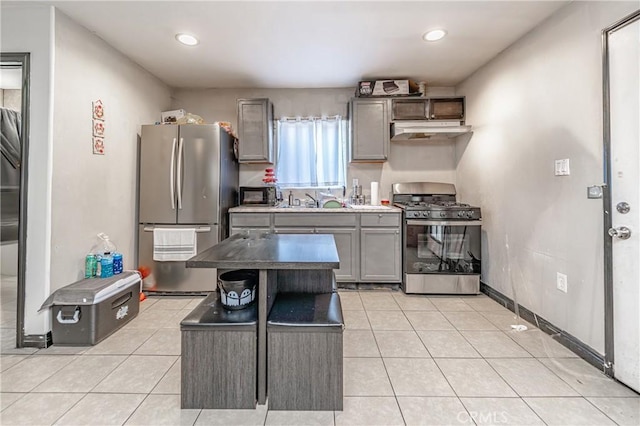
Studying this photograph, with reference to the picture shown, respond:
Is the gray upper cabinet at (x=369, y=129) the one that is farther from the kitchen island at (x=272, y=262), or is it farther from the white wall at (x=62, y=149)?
the white wall at (x=62, y=149)

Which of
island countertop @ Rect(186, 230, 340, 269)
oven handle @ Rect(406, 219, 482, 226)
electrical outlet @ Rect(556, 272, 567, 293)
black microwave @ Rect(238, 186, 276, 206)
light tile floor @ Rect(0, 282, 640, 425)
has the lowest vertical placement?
light tile floor @ Rect(0, 282, 640, 425)

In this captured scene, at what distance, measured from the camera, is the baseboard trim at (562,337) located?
72.7 inches

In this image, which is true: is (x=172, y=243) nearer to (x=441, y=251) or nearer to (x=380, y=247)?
(x=380, y=247)

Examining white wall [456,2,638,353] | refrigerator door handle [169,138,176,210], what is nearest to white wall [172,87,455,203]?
white wall [456,2,638,353]

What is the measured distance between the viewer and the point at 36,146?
2.13 meters

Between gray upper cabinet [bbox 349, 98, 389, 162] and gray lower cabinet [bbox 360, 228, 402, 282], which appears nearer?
gray lower cabinet [bbox 360, 228, 402, 282]

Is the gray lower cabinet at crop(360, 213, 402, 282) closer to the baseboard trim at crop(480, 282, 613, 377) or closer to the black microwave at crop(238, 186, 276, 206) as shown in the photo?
the baseboard trim at crop(480, 282, 613, 377)

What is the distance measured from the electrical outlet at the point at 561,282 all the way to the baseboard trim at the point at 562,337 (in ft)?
0.99

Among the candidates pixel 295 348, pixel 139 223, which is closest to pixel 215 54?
pixel 139 223

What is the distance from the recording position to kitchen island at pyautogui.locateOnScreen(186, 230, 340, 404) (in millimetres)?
1337

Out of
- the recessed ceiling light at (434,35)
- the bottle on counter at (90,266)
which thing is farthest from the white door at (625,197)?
the bottle on counter at (90,266)

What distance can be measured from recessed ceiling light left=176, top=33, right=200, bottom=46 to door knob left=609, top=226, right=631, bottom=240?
3.39 meters

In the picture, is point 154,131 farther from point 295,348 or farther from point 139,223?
point 295,348

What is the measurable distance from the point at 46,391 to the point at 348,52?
3.35 metres
